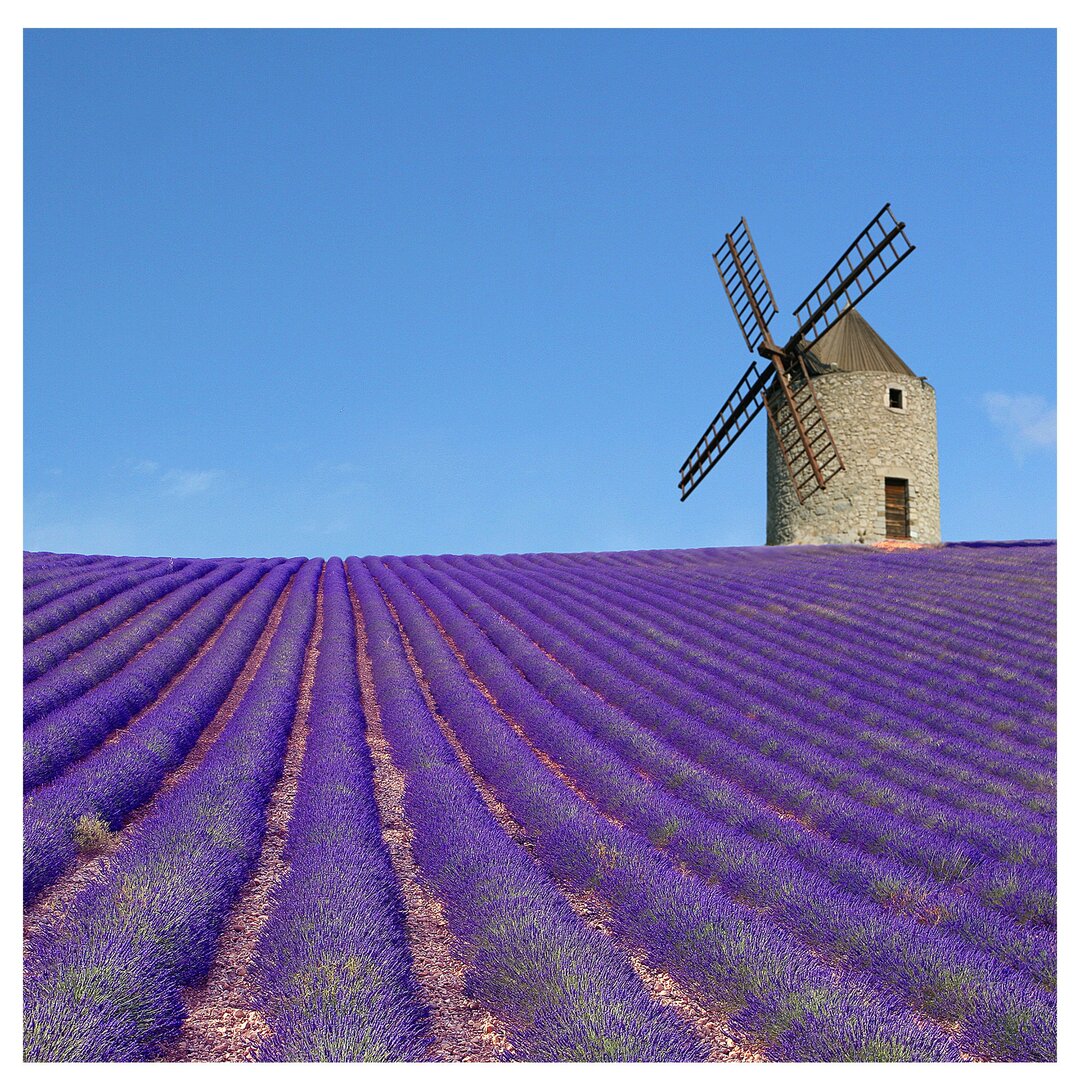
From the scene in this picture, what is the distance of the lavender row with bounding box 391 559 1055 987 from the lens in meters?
3.72

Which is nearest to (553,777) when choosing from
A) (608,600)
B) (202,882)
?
(202,882)

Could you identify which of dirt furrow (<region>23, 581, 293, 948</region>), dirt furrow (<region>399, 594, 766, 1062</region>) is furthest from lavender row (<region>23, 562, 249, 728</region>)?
dirt furrow (<region>399, 594, 766, 1062</region>)

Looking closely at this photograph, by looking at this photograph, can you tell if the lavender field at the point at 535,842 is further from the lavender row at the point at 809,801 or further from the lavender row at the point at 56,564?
the lavender row at the point at 56,564

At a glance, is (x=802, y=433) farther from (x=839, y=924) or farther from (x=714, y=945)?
(x=714, y=945)

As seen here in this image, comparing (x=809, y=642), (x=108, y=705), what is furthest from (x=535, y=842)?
(x=809, y=642)

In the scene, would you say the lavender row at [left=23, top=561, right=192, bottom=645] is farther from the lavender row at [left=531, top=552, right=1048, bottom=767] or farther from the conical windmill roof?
the conical windmill roof

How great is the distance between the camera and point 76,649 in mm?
8062

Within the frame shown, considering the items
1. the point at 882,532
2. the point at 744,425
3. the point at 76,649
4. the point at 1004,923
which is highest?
the point at 744,425

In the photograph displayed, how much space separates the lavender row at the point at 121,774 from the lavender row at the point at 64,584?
2789mm

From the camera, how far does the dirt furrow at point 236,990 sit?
271 centimetres

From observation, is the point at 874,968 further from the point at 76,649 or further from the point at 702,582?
the point at 702,582

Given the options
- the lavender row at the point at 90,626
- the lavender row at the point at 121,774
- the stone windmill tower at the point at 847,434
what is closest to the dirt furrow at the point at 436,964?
the lavender row at the point at 121,774

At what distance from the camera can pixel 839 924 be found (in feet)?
11.9

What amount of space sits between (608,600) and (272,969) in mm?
9865
